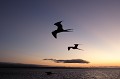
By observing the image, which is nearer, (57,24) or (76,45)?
(57,24)

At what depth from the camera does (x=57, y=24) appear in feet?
99.7

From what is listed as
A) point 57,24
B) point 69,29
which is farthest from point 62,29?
point 69,29

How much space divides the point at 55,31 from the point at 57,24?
3.97 ft

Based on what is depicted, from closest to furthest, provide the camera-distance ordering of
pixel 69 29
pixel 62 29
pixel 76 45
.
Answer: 1. pixel 69 29
2. pixel 62 29
3. pixel 76 45

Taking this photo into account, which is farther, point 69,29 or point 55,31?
point 55,31

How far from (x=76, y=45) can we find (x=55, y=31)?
173 inches

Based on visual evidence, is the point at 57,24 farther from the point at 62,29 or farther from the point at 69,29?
the point at 69,29

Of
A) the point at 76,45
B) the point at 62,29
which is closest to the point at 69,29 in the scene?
the point at 62,29

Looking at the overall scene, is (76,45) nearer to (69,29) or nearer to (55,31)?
(55,31)

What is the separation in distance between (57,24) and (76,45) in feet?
17.1

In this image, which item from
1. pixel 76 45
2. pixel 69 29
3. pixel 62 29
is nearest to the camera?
pixel 69 29

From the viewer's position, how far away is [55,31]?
31.2 m

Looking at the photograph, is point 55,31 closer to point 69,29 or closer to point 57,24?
point 57,24

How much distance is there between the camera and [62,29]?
30062 millimetres
